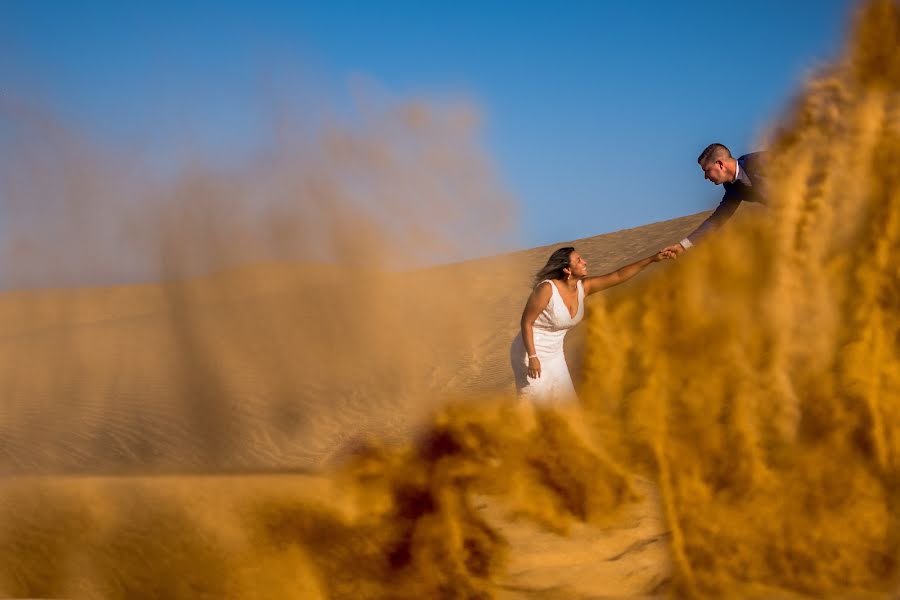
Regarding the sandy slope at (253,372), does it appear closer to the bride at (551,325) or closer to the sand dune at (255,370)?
the sand dune at (255,370)

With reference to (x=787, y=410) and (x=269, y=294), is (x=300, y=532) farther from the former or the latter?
(x=269, y=294)

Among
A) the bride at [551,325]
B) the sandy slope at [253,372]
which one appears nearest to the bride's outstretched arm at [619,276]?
the bride at [551,325]

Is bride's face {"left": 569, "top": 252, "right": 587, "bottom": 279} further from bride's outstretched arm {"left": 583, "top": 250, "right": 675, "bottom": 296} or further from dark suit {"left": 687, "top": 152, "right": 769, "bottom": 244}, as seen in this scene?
dark suit {"left": 687, "top": 152, "right": 769, "bottom": 244}

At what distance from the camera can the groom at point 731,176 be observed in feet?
19.1

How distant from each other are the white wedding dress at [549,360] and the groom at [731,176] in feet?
2.82

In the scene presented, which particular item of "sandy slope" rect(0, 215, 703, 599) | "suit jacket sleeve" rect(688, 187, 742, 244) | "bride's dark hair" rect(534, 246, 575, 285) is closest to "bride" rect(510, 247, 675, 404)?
"bride's dark hair" rect(534, 246, 575, 285)

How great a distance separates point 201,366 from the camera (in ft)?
56.2

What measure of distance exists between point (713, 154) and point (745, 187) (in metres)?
0.35

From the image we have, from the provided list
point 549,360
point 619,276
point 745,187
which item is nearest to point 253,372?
point 549,360

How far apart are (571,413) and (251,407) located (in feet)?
29.0

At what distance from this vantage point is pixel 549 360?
19.6 ft

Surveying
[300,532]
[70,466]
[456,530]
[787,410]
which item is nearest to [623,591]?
[456,530]

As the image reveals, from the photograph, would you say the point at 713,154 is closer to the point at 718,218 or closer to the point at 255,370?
the point at 718,218

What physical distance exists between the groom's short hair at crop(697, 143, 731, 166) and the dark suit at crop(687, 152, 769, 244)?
0.18 meters
